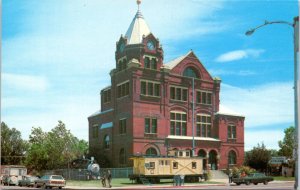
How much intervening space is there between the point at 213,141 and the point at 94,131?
10115mm

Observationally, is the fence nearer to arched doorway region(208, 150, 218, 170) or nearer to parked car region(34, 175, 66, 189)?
parked car region(34, 175, 66, 189)

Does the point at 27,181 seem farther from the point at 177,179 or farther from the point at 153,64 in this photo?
the point at 153,64

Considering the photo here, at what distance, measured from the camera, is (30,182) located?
32.7 meters

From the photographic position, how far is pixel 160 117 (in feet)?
133

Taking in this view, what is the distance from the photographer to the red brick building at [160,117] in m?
38.2

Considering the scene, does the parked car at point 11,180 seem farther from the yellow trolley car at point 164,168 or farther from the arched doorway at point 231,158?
the arched doorway at point 231,158

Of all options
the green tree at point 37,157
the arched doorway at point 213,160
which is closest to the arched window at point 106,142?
the green tree at point 37,157

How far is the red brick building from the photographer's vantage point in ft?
125

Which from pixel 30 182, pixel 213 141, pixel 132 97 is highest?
pixel 132 97

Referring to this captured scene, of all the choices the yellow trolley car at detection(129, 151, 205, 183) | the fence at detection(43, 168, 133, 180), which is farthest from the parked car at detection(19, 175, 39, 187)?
the yellow trolley car at detection(129, 151, 205, 183)

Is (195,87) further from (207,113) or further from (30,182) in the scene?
(30,182)

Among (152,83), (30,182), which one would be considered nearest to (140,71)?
(152,83)

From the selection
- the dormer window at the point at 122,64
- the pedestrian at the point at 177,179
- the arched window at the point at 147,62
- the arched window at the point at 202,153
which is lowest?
the pedestrian at the point at 177,179

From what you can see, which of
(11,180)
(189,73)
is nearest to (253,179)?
(189,73)
